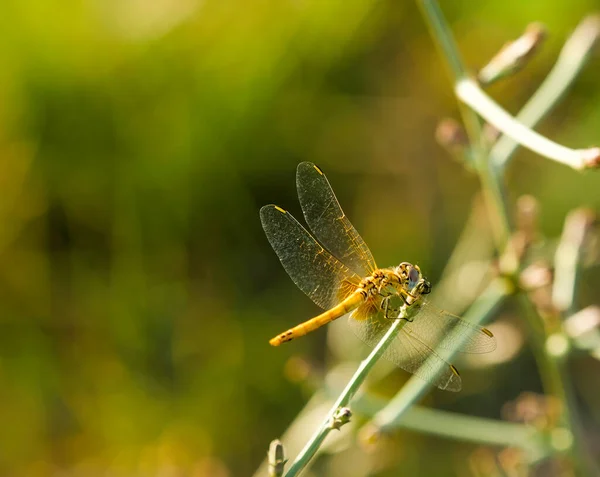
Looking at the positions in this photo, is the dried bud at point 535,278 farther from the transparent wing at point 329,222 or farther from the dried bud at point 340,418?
the dried bud at point 340,418

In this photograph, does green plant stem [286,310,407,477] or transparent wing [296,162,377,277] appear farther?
transparent wing [296,162,377,277]

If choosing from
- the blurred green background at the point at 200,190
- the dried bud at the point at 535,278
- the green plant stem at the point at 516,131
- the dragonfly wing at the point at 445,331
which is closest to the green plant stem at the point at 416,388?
the dried bud at the point at 535,278

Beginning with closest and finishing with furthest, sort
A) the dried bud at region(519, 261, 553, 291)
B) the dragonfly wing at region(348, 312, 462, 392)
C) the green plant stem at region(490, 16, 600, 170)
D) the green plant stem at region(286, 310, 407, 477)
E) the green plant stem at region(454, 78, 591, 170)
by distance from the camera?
the green plant stem at region(286, 310, 407, 477) → the green plant stem at region(454, 78, 591, 170) → the dragonfly wing at region(348, 312, 462, 392) → the dried bud at region(519, 261, 553, 291) → the green plant stem at region(490, 16, 600, 170)

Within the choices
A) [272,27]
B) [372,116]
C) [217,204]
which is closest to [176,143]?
[217,204]

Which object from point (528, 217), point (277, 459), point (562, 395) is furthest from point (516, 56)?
point (277, 459)

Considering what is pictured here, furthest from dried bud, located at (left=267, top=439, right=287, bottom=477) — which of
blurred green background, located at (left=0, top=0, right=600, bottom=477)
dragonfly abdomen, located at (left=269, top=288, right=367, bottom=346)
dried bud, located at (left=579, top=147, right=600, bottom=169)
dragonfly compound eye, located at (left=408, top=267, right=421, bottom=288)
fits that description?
blurred green background, located at (left=0, top=0, right=600, bottom=477)

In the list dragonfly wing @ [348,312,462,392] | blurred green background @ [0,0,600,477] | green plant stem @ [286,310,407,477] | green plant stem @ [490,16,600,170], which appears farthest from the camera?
blurred green background @ [0,0,600,477]

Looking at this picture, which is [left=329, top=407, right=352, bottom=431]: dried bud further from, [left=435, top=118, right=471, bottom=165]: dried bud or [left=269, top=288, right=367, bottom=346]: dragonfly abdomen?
[left=435, top=118, right=471, bottom=165]: dried bud

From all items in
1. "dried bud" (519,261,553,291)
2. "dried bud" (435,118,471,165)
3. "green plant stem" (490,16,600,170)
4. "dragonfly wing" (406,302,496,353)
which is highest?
"green plant stem" (490,16,600,170)

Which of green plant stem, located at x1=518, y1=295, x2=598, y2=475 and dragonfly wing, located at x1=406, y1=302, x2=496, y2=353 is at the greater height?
green plant stem, located at x1=518, y1=295, x2=598, y2=475
